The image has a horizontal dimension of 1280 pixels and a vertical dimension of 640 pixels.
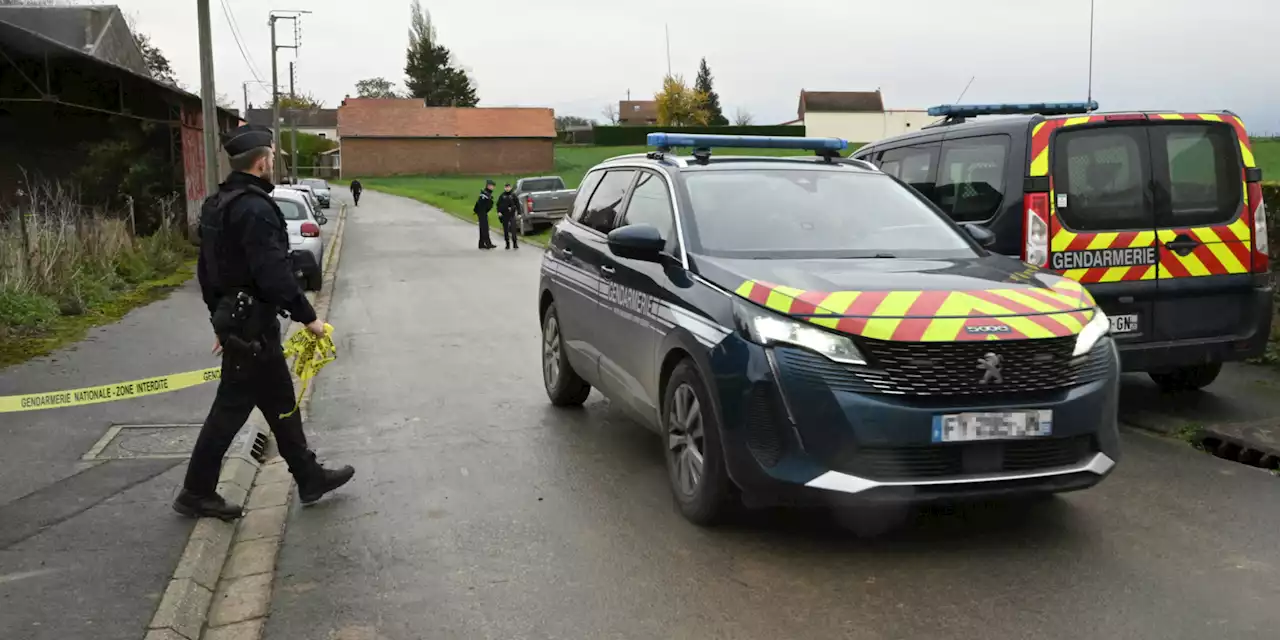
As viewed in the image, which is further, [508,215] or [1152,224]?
[508,215]

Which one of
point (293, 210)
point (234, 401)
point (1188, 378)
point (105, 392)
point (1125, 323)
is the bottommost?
point (1188, 378)

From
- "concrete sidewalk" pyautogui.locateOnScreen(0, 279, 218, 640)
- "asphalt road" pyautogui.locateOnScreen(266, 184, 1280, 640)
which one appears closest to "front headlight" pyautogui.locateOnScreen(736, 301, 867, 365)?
"asphalt road" pyautogui.locateOnScreen(266, 184, 1280, 640)

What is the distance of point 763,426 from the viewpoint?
446 centimetres

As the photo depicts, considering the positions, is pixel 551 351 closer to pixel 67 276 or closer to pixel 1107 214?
pixel 1107 214

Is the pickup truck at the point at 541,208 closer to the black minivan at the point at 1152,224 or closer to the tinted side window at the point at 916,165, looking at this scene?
the tinted side window at the point at 916,165

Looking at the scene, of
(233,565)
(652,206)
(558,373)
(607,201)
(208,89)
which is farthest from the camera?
(208,89)

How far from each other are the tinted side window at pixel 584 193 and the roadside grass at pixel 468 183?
2137 centimetres

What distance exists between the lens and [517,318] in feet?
42.8

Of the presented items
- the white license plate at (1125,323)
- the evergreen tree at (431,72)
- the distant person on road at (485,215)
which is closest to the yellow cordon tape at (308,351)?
the white license plate at (1125,323)

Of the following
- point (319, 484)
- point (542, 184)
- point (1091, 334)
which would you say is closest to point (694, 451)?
point (1091, 334)

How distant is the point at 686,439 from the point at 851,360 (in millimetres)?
1070

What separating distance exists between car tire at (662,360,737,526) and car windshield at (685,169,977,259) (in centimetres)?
72

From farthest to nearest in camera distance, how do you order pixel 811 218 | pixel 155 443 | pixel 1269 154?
pixel 1269 154 < pixel 155 443 < pixel 811 218

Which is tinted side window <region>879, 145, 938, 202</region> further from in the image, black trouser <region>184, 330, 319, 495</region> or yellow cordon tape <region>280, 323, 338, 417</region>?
black trouser <region>184, 330, 319, 495</region>
